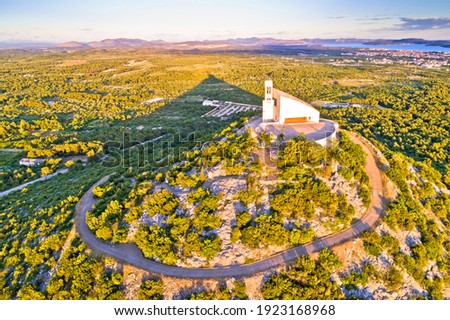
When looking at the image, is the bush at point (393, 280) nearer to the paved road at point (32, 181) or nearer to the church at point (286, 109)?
the church at point (286, 109)

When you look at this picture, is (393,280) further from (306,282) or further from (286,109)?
(286,109)

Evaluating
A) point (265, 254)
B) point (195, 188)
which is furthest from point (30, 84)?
point (265, 254)

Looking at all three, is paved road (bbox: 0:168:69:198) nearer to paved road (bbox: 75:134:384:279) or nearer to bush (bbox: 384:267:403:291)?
paved road (bbox: 75:134:384:279)

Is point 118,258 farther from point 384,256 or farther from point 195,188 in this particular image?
point 384,256

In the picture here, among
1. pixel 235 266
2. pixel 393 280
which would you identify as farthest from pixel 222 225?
pixel 393 280

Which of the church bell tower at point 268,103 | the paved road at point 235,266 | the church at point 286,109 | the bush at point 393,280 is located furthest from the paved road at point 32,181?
the bush at point 393,280
